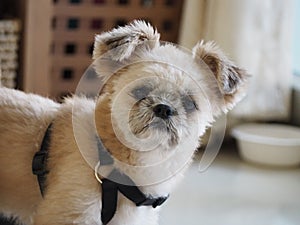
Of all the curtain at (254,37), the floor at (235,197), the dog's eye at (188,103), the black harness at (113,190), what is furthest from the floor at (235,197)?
the dog's eye at (188,103)

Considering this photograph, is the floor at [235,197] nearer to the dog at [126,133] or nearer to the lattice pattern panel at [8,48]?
the dog at [126,133]

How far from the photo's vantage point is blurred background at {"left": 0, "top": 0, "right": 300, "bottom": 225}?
2.23 meters

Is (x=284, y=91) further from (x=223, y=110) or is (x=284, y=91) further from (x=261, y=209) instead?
(x=223, y=110)

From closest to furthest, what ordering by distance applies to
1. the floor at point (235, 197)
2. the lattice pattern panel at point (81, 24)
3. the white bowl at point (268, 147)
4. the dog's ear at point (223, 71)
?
the dog's ear at point (223, 71)
the floor at point (235, 197)
the white bowl at point (268, 147)
the lattice pattern panel at point (81, 24)

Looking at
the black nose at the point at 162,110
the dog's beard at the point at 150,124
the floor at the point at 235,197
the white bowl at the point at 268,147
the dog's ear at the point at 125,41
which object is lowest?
the floor at the point at 235,197

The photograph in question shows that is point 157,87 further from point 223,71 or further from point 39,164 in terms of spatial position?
point 39,164

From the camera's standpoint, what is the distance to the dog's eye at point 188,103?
1.31 metres

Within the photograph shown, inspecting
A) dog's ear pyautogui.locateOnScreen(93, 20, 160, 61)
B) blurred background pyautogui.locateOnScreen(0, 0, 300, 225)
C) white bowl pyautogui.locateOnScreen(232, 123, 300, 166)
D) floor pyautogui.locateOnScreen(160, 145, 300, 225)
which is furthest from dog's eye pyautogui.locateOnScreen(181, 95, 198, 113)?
white bowl pyautogui.locateOnScreen(232, 123, 300, 166)

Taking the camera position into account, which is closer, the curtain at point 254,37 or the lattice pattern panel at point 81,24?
the curtain at point 254,37

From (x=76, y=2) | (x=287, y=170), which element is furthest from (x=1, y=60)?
(x=287, y=170)

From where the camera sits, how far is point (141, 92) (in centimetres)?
129

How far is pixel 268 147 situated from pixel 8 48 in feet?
3.20

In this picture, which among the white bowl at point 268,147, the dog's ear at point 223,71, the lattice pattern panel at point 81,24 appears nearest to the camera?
the dog's ear at point 223,71

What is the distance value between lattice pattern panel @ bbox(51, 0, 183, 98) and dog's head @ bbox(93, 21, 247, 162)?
1.17 metres
